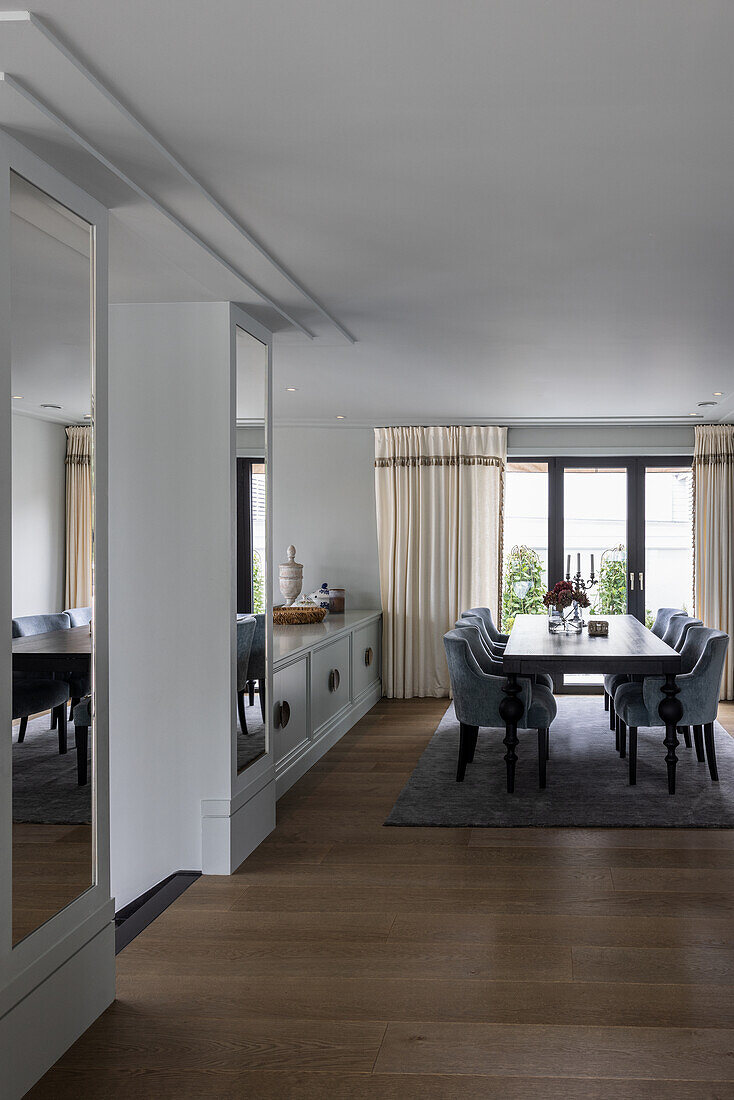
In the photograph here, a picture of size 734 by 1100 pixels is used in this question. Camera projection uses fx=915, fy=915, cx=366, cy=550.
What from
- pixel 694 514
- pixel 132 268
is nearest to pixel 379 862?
pixel 132 268

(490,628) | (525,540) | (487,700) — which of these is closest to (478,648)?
(487,700)

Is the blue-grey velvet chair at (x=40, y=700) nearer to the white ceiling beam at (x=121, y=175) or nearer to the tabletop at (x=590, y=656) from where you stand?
the white ceiling beam at (x=121, y=175)

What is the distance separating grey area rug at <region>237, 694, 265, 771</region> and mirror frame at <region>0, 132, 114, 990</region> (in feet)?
4.05

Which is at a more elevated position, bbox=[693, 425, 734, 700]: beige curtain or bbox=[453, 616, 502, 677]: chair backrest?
bbox=[693, 425, 734, 700]: beige curtain

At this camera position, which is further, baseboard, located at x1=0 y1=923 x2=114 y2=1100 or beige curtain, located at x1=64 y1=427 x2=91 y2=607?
beige curtain, located at x1=64 y1=427 x2=91 y2=607

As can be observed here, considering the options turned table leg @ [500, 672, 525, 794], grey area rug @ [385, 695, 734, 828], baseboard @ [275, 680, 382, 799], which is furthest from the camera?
baseboard @ [275, 680, 382, 799]

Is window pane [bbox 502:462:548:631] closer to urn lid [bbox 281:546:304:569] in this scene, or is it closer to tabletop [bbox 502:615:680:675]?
urn lid [bbox 281:546:304:569]

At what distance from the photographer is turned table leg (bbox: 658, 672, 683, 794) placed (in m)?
4.93

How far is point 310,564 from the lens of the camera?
8.32 meters

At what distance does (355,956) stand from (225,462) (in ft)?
6.57

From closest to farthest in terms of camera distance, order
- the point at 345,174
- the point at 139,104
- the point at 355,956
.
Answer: the point at 139,104, the point at 345,174, the point at 355,956

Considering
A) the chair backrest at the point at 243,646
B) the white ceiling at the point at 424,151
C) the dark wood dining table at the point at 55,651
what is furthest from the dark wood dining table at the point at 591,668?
the dark wood dining table at the point at 55,651

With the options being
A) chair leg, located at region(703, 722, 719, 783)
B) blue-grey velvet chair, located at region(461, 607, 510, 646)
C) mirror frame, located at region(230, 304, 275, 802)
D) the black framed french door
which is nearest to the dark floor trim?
mirror frame, located at region(230, 304, 275, 802)

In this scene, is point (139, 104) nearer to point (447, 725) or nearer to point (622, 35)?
point (622, 35)
